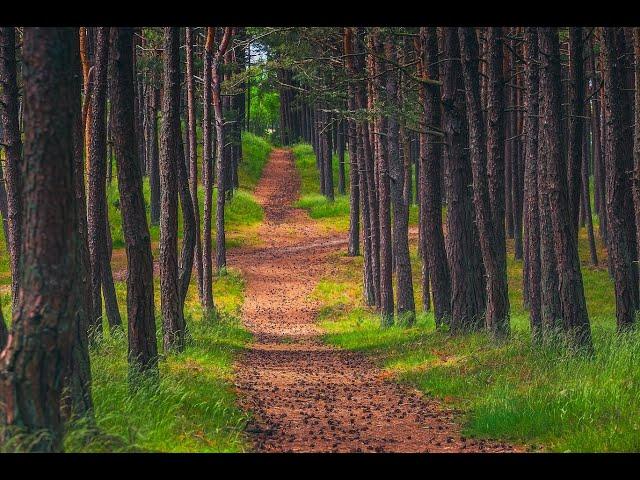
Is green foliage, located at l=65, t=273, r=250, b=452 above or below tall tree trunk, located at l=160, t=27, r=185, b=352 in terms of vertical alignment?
below

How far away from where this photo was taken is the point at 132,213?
11711 millimetres

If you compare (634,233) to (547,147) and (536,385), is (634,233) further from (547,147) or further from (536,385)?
(536,385)

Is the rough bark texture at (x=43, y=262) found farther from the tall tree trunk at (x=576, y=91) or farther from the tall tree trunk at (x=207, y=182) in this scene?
the tall tree trunk at (x=207, y=182)

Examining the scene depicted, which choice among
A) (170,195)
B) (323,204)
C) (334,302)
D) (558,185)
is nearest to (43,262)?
(558,185)

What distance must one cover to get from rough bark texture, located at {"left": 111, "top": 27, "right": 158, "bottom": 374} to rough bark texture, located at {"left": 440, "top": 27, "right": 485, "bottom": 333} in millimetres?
7828

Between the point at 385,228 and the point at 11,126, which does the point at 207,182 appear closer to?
the point at 385,228

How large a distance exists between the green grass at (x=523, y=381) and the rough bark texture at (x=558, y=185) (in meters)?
0.71

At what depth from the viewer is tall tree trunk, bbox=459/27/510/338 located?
16812 mm

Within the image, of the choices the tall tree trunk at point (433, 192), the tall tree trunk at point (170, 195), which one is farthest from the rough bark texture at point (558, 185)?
the tall tree trunk at point (170, 195)

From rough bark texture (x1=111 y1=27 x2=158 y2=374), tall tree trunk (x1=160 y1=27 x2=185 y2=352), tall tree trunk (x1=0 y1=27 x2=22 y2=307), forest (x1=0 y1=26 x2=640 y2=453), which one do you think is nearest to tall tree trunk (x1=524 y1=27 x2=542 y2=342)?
forest (x1=0 y1=26 x2=640 y2=453)

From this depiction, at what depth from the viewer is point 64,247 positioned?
6547 millimetres

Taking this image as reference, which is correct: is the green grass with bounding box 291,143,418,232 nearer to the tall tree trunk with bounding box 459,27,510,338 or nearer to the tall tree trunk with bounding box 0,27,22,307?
the tall tree trunk with bounding box 459,27,510,338

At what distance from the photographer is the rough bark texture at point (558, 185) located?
14.2 meters
